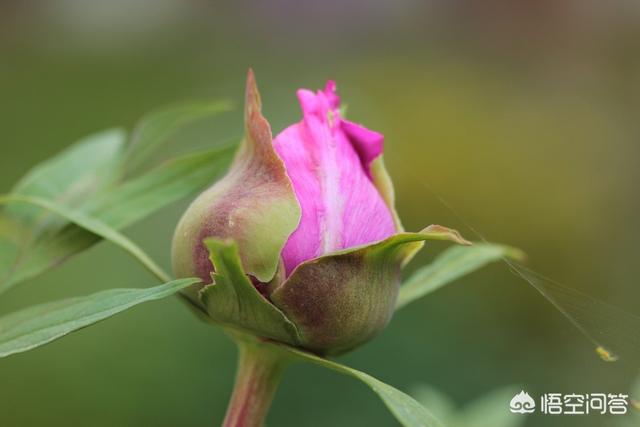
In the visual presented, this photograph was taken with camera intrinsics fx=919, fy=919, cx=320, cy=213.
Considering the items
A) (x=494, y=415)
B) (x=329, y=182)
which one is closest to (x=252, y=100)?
(x=329, y=182)

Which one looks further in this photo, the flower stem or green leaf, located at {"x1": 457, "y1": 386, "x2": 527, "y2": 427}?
green leaf, located at {"x1": 457, "y1": 386, "x2": 527, "y2": 427}

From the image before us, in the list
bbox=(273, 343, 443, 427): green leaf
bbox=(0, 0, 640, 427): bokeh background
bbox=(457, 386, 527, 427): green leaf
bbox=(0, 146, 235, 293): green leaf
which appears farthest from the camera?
bbox=(0, 0, 640, 427): bokeh background

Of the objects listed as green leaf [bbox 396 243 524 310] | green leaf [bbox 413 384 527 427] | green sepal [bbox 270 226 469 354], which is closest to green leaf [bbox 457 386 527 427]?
green leaf [bbox 413 384 527 427]

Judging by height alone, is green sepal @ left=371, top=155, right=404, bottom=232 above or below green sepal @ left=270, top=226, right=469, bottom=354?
above

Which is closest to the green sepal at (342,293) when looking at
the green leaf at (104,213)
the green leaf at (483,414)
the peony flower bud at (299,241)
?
the peony flower bud at (299,241)

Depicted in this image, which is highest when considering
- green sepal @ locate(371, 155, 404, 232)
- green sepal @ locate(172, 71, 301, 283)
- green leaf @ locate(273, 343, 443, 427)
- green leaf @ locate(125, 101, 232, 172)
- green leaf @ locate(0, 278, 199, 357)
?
green leaf @ locate(125, 101, 232, 172)

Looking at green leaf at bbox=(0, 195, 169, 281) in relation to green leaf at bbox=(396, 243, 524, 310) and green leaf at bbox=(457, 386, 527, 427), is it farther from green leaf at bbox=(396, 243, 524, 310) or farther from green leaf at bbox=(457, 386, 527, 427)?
green leaf at bbox=(457, 386, 527, 427)
